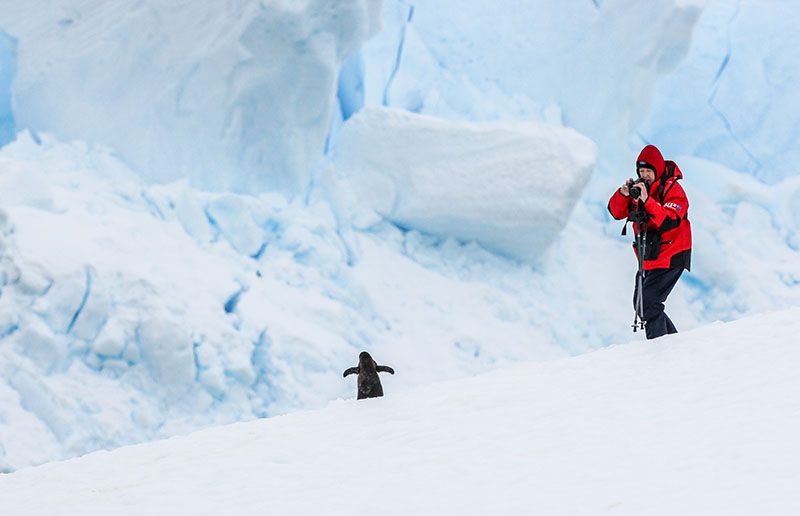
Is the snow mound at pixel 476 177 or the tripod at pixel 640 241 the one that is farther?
the snow mound at pixel 476 177

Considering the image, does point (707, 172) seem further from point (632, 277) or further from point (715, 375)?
point (715, 375)

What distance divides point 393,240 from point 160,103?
95.4 inches

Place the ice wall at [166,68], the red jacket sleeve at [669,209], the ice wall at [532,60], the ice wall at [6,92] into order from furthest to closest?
1. the ice wall at [532,60]
2. the ice wall at [6,92]
3. the ice wall at [166,68]
4. the red jacket sleeve at [669,209]

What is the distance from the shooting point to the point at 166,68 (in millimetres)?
6449

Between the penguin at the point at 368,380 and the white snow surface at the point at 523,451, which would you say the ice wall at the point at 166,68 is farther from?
the white snow surface at the point at 523,451

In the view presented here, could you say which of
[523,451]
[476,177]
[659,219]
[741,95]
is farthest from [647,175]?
[741,95]

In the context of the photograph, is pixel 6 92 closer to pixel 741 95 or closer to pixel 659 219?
pixel 659 219

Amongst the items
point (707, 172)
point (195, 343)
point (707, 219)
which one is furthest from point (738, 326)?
point (707, 172)

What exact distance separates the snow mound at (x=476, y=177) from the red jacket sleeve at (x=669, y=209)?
→ 4.33 meters

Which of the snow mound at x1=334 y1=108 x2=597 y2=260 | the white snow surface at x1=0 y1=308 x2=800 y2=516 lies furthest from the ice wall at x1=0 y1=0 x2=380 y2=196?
the white snow surface at x1=0 y1=308 x2=800 y2=516

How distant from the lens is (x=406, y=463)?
1.97 m

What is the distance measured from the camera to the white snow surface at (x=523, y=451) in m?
1.58

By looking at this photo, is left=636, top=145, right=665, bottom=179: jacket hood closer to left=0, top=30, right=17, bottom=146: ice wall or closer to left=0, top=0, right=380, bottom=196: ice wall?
left=0, top=0, right=380, bottom=196: ice wall

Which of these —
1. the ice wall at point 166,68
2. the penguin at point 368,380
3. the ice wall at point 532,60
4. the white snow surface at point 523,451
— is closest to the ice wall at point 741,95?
the ice wall at point 532,60
